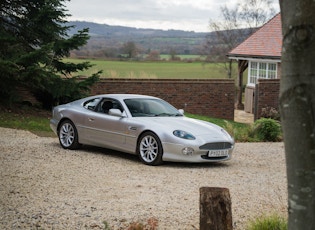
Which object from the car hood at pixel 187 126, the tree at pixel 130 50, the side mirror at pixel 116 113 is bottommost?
the car hood at pixel 187 126

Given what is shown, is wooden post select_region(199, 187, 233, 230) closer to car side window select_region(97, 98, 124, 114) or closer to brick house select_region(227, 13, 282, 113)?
car side window select_region(97, 98, 124, 114)

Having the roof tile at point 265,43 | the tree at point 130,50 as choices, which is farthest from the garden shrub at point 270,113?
the tree at point 130,50

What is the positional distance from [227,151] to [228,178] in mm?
1794

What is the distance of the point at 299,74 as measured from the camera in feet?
11.8

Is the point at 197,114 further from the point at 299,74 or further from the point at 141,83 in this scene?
the point at 299,74

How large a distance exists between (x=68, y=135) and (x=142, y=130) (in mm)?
2248

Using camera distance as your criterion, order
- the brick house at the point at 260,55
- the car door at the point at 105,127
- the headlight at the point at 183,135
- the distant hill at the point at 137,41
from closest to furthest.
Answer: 1. the headlight at the point at 183,135
2. the car door at the point at 105,127
3. the brick house at the point at 260,55
4. the distant hill at the point at 137,41

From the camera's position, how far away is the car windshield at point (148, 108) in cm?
1246

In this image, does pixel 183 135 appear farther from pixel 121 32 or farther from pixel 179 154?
pixel 121 32

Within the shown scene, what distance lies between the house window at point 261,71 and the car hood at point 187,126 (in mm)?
17711

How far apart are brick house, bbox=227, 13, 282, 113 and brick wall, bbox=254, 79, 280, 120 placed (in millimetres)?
1877

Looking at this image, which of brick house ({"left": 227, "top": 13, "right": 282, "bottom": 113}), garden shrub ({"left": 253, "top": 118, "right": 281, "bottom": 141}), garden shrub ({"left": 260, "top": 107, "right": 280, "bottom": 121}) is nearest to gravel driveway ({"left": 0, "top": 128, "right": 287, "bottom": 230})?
garden shrub ({"left": 253, "top": 118, "right": 281, "bottom": 141})

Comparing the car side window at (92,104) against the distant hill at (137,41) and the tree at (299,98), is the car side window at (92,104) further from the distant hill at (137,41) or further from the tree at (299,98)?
the distant hill at (137,41)

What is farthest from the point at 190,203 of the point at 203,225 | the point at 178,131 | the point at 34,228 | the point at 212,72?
the point at 212,72
